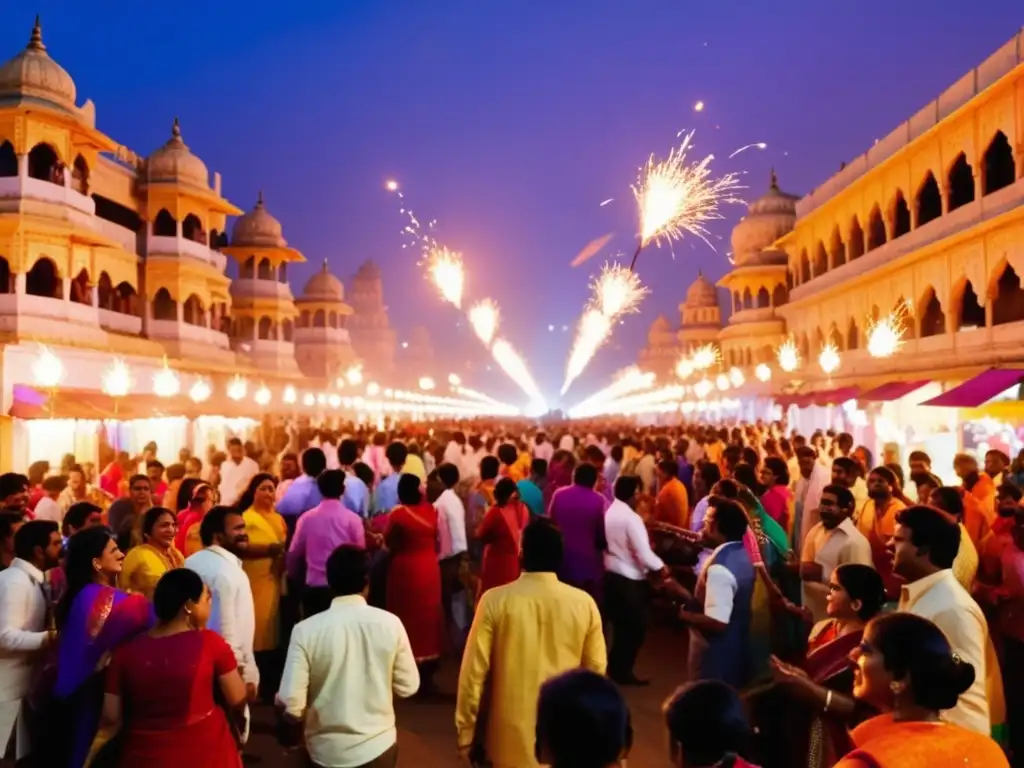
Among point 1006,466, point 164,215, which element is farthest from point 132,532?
point 164,215

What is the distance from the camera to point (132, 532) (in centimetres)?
621

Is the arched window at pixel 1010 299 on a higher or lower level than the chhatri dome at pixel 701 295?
lower

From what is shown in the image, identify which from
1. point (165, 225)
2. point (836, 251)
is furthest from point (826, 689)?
point (165, 225)

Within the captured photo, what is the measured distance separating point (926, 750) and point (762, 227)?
36.9 m

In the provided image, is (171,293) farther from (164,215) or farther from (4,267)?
(4,267)

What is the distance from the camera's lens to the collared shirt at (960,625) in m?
3.30

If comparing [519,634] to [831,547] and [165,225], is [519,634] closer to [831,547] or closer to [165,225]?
[831,547]

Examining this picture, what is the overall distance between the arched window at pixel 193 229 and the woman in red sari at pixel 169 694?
90.7ft

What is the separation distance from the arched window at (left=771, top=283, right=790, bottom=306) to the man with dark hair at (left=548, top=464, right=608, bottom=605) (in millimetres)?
31908

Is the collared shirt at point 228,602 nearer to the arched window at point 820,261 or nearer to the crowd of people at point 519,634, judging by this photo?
the crowd of people at point 519,634

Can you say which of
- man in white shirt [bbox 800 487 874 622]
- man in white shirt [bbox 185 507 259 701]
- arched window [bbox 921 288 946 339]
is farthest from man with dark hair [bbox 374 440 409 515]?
arched window [bbox 921 288 946 339]

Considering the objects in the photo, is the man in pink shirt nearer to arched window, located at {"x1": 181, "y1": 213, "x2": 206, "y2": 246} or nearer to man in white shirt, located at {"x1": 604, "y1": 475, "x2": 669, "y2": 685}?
man in white shirt, located at {"x1": 604, "y1": 475, "x2": 669, "y2": 685}

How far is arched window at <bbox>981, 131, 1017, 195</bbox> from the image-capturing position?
19.3 meters

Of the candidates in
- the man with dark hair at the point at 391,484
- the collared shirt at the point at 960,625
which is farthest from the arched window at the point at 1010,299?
the collared shirt at the point at 960,625
